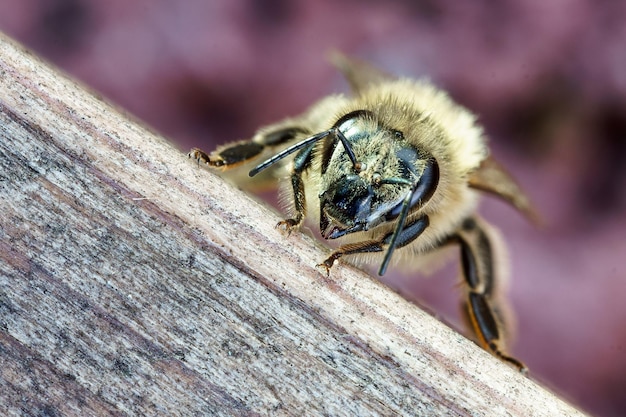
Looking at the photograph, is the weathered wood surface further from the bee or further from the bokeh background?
the bokeh background

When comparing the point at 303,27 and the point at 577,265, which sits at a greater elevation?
the point at 303,27

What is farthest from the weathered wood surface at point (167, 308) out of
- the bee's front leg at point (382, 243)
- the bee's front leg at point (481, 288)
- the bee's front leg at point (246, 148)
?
the bee's front leg at point (481, 288)

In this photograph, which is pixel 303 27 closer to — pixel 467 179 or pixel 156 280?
pixel 467 179

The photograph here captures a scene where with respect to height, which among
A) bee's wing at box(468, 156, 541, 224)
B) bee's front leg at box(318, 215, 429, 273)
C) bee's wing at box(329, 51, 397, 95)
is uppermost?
bee's wing at box(329, 51, 397, 95)

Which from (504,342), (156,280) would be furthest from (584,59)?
(156,280)

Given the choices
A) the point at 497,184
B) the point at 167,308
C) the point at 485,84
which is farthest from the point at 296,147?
the point at 485,84

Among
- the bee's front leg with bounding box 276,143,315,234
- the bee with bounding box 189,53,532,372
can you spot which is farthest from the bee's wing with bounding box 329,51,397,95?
the bee's front leg with bounding box 276,143,315,234
